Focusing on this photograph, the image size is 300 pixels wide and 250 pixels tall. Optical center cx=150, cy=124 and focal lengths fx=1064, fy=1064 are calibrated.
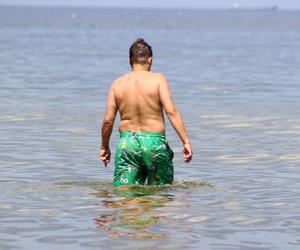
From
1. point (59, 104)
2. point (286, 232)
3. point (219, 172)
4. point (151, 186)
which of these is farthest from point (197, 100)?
point (286, 232)

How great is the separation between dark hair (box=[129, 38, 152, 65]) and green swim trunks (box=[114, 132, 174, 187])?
2.18 feet

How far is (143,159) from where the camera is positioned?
9.62 m

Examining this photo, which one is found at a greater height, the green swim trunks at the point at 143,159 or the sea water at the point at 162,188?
→ the green swim trunks at the point at 143,159

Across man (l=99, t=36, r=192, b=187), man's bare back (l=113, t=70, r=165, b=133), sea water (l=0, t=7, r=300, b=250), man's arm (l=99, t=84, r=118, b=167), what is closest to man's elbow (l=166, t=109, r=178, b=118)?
man (l=99, t=36, r=192, b=187)

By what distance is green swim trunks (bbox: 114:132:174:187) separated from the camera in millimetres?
9594

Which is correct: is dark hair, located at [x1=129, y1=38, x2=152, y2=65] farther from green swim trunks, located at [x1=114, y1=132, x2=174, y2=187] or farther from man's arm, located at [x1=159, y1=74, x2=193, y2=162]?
green swim trunks, located at [x1=114, y1=132, x2=174, y2=187]

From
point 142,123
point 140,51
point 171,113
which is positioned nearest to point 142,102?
point 142,123

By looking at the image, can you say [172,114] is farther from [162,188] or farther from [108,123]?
[162,188]

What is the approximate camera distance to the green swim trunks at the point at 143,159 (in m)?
9.59

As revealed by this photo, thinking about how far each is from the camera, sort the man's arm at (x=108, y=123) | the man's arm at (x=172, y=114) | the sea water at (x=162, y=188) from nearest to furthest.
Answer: the sea water at (x=162, y=188) < the man's arm at (x=172, y=114) < the man's arm at (x=108, y=123)

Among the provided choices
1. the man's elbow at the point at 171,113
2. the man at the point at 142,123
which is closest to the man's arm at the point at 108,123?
the man at the point at 142,123

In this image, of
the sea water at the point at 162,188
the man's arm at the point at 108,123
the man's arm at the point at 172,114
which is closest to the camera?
the sea water at the point at 162,188

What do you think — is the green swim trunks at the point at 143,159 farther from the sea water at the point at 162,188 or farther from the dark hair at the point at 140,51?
the dark hair at the point at 140,51

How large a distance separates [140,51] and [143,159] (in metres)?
A: 0.97
